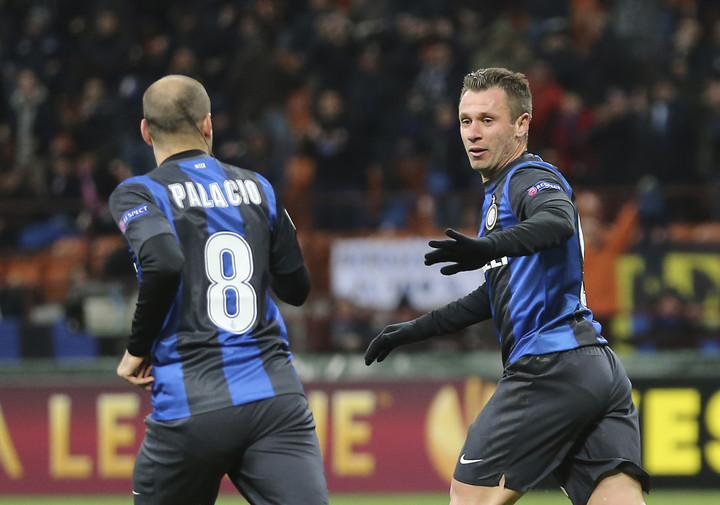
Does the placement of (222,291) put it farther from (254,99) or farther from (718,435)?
(254,99)

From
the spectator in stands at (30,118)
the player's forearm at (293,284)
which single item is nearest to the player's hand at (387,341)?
the player's forearm at (293,284)

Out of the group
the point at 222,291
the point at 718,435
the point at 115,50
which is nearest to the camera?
the point at 222,291

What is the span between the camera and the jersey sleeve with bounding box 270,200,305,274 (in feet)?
13.6

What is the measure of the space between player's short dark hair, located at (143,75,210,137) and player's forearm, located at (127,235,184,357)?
44 cm

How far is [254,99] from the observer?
13281 mm

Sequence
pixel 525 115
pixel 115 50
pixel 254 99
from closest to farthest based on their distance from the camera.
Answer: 1. pixel 525 115
2. pixel 254 99
3. pixel 115 50

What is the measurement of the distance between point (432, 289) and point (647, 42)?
5.09m

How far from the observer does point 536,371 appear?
4.21 meters

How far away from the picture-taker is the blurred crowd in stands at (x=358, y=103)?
1081 cm

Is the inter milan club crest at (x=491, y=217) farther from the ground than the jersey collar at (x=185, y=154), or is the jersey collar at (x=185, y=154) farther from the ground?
the jersey collar at (x=185, y=154)

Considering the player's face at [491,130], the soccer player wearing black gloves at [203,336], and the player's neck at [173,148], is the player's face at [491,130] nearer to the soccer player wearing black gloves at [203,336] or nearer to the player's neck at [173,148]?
the soccer player wearing black gloves at [203,336]

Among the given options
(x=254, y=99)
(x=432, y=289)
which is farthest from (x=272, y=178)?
(x=432, y=289)

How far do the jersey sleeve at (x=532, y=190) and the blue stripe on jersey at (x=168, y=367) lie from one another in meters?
1.15

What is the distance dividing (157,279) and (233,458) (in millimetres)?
640
